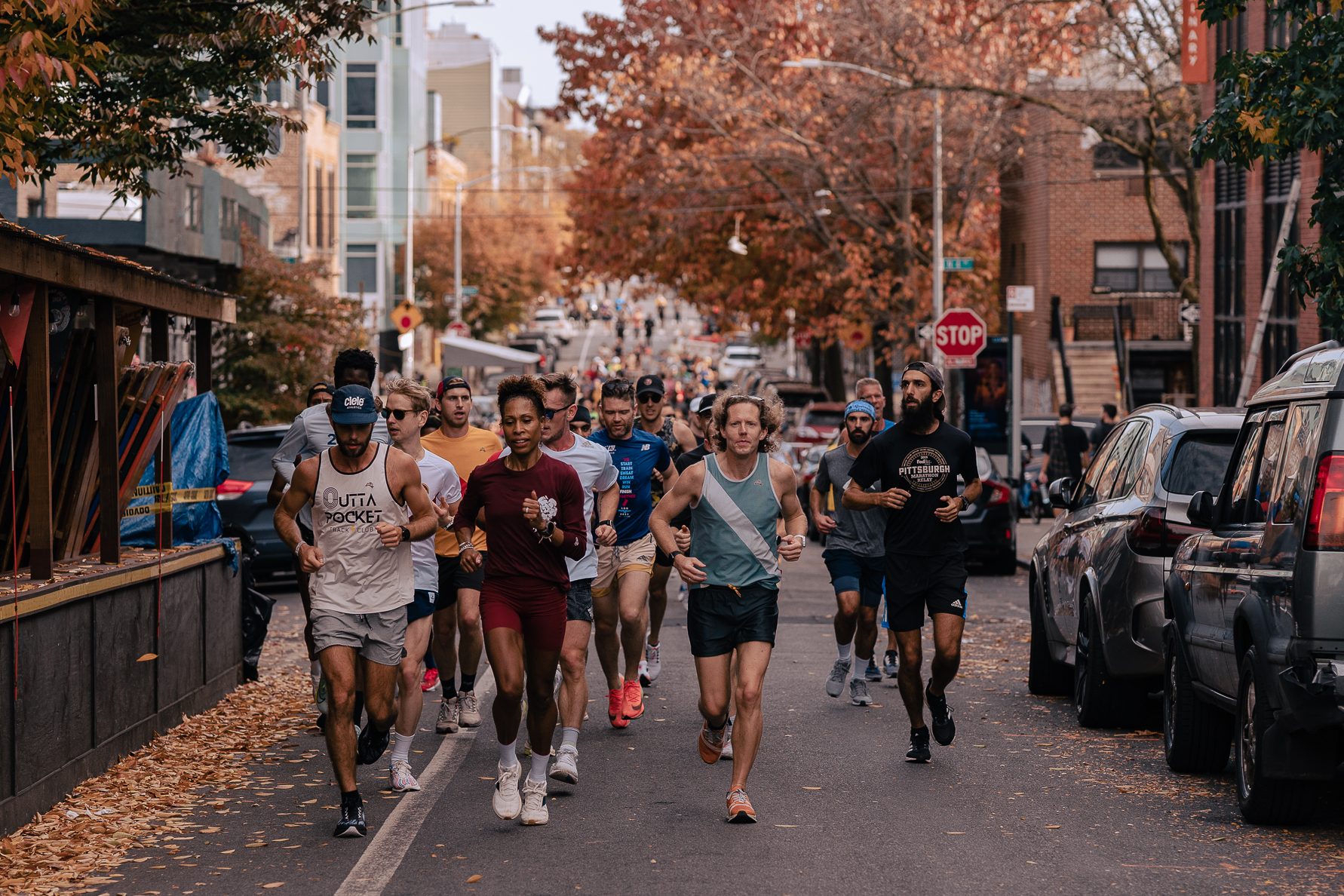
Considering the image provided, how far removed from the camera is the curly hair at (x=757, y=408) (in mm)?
8820

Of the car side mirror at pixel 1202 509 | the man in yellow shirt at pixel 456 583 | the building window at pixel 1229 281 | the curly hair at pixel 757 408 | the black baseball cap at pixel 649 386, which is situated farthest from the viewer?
the building window at pixel 1229 281

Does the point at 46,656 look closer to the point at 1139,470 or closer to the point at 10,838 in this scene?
the point at 10,838

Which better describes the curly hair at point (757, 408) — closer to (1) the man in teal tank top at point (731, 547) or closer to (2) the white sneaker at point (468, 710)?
(1) the man in teal tank top at point (731, 547)

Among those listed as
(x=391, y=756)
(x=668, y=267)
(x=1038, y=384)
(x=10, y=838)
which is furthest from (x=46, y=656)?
(x=1038, y=384)

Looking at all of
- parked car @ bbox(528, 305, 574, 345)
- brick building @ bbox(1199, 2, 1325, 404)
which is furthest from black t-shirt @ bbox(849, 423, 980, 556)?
parked car @ bbox(528, 305, 574, 345)

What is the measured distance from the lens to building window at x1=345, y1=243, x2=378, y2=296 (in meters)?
62.1

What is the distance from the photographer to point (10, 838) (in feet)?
26.2

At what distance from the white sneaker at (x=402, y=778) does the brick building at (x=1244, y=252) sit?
697 inches

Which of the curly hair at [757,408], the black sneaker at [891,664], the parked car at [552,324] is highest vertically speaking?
the parked car at [552,324]

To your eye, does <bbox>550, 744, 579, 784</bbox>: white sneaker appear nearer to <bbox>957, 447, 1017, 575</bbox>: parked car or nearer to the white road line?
the white road line

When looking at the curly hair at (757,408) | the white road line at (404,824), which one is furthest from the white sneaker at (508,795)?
the curly hair at (757,408)

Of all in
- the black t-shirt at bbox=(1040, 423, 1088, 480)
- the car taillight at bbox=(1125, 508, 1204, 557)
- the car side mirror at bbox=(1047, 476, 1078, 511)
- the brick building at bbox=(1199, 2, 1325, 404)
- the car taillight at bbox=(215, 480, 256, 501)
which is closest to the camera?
the car taillight at bbox=(1125, 508, 1204, 557)

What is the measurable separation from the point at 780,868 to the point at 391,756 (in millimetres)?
2722

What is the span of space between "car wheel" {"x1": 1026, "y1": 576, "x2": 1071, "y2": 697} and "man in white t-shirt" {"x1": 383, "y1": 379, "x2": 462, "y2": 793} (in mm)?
4386
